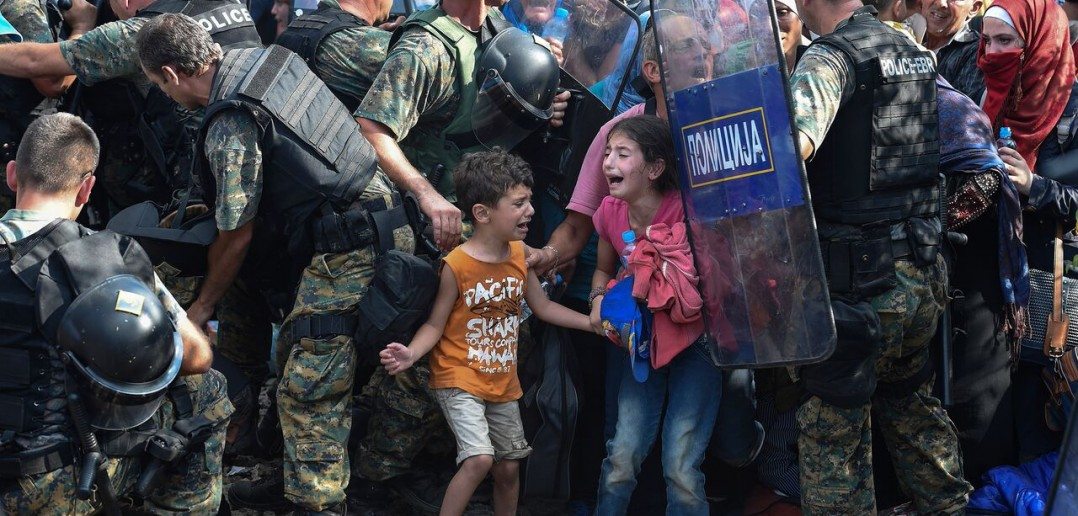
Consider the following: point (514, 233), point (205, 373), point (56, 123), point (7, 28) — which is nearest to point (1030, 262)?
point (514, 233)

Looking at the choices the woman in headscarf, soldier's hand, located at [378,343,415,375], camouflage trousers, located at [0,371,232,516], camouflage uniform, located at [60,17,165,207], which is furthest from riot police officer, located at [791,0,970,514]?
camouflage uniform, located at [60,17,165,207]

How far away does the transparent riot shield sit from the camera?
3.22m

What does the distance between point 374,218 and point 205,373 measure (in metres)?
0.84

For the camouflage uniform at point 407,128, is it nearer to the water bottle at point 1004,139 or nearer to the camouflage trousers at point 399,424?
the camouflage trousers at point 399,424

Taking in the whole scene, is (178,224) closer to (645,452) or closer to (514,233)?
(514,233)

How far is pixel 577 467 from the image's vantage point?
14.9 feet

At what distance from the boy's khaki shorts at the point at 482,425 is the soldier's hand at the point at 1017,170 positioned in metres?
2.06

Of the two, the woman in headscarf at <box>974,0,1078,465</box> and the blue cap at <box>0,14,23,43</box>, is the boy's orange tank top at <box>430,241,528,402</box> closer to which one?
the woman in headscarf at <box>974,0,1078,465</box>

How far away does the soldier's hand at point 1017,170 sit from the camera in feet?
14.2

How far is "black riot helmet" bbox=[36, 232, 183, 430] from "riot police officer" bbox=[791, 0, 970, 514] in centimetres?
195

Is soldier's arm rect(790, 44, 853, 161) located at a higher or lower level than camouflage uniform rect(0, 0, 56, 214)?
higher

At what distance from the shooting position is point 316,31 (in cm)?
461

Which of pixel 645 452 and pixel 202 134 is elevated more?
pixel 202 134

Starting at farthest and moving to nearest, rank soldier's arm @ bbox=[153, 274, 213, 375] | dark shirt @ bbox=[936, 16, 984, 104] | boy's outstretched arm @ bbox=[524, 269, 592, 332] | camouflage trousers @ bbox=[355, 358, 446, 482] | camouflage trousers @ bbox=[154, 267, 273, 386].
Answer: dark shirt @ bbox=[936, 16, 984, 104] < camouflage trousers @ bbox=[154, 267, 273, 386] < camouflage trousers @ bbox=[355, 358, 446, 482] < boy's outstretched arm @ bbox=[524, 269, 592, 332] < soldier's arm @ bbox=[153, 274, 213, 375]
